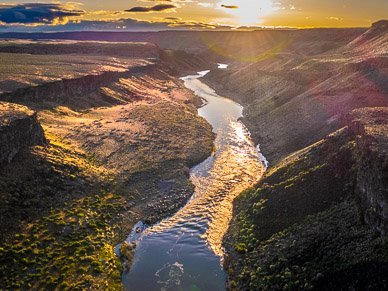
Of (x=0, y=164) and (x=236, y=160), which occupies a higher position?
(x=0, y=164)

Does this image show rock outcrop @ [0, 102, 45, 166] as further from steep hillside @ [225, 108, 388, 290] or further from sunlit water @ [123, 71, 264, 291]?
steep hillside @ [225, 108, 388, 290]

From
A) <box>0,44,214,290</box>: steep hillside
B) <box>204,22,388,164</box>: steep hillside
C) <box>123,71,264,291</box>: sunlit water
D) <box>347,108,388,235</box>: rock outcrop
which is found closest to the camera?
<box>347,108,388,235</box>: rock outcrop

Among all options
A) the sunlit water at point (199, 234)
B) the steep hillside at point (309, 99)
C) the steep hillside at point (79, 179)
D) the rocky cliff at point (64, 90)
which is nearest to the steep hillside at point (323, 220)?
the sunlit water at point (199, 234)

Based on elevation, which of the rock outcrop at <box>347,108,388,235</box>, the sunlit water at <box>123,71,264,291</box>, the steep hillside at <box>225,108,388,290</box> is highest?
the rock outcrop at <box>347,108,388,235</box>

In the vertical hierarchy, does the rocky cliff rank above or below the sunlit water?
above

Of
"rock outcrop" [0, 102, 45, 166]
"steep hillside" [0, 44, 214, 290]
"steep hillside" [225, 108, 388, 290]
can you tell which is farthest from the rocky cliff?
"steep hillside" [225, 108, 388, 290]

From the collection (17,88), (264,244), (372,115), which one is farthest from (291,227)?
(17,88)

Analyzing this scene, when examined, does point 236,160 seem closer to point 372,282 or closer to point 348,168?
point 348,168

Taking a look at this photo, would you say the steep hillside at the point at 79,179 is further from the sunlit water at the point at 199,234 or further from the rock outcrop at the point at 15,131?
the sunlit water at the point at 199,234
